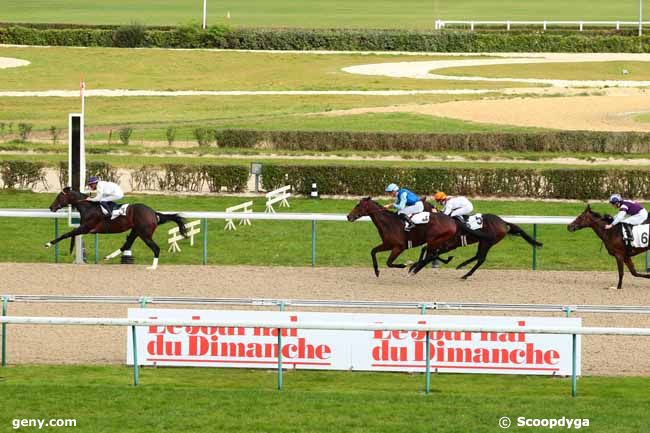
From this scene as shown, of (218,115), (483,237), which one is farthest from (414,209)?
(218,115)

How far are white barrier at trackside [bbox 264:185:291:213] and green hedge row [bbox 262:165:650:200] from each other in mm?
676

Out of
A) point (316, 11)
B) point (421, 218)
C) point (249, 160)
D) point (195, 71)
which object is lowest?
point (249, 160)

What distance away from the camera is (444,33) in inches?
2388

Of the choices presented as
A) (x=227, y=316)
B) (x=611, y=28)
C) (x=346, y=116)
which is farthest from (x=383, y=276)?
(x=611, y=28)

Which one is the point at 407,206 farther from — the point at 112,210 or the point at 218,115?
the point at 218,115

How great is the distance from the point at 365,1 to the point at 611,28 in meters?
23.4

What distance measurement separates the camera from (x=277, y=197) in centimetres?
2227

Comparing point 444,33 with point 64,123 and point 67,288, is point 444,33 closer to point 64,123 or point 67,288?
point 64,123

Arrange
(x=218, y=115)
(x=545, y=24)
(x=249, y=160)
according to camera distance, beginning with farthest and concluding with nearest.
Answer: (x=545, y=24), (x=218, y=115), (x=249, y=160)

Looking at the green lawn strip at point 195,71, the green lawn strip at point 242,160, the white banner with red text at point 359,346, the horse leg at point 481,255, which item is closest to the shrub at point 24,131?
the green lawn strip at point 242,160

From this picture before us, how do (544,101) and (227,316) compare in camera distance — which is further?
(544,101)

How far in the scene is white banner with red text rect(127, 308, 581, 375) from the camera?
38.9 feet

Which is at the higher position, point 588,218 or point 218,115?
point 588,218

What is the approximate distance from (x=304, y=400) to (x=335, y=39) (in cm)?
5097
